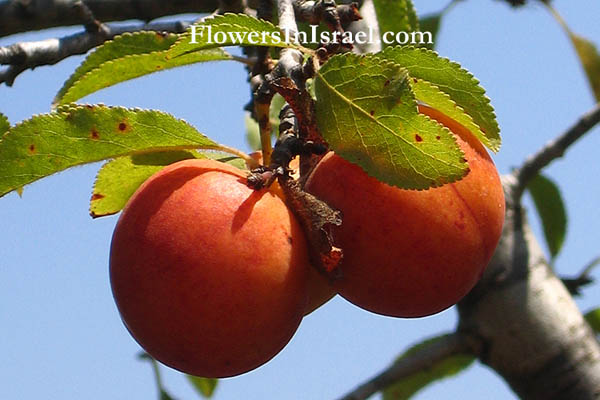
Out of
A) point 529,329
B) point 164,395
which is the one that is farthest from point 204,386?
point 529,329

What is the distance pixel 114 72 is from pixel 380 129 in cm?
41

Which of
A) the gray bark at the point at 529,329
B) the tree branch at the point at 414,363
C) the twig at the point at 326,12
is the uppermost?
the twig at the point at 326,12

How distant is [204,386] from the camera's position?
7.66 ft

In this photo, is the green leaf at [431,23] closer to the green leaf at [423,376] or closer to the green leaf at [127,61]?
the green leaf at [423,376]

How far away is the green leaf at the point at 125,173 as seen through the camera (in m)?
1.11

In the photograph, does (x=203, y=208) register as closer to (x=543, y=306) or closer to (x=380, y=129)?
(x=380, y=129)

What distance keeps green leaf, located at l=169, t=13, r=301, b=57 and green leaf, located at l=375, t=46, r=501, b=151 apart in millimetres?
138

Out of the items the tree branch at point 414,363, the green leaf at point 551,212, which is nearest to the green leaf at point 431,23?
the green leaf at point 551,212

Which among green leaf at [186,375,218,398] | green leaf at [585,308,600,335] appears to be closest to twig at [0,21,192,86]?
green leaf at [186,375,218,398]

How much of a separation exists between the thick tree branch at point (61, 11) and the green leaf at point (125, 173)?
58 cm

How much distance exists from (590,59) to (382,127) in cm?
179

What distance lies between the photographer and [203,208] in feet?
3.09

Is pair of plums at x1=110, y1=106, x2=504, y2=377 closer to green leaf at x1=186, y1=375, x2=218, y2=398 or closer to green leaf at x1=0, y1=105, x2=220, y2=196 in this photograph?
green leaf at x1=0, y1=105, x2=220, y2=196

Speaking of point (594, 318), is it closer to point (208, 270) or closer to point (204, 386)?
point (204, 386)
